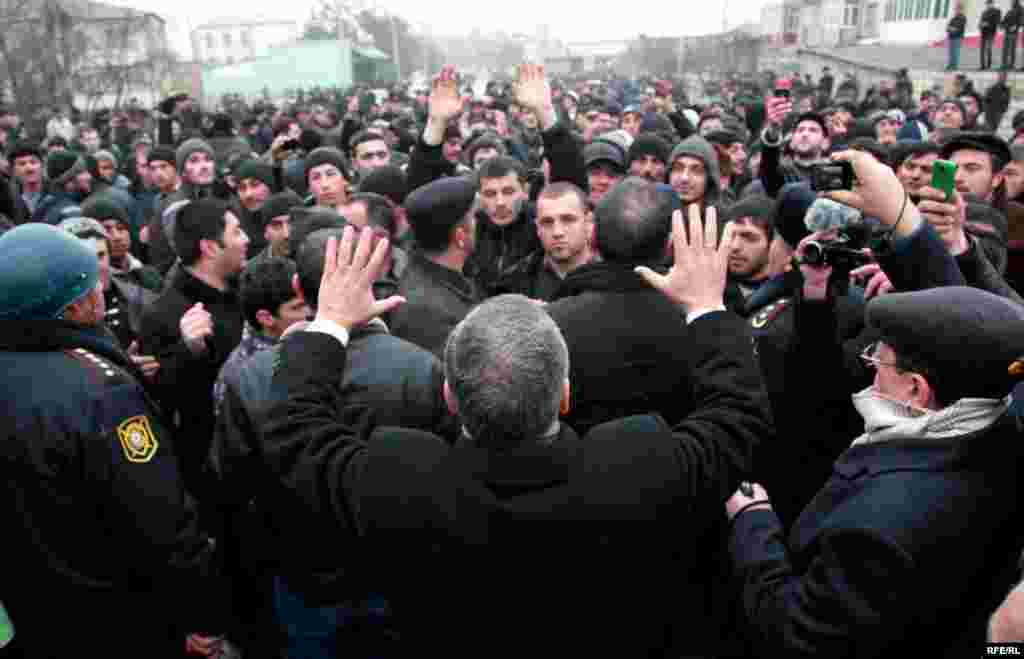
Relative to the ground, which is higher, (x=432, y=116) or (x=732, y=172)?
(x=432, y=116)

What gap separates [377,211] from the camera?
4.74 m

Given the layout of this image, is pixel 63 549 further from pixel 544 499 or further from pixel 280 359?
pixel 544 499

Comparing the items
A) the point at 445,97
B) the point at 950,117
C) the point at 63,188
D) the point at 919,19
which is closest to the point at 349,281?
the point at 445,97

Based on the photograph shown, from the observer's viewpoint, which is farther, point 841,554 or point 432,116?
point 432,116

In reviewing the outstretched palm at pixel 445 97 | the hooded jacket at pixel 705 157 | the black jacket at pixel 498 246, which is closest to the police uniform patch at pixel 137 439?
the black jacket at pixel 498 246

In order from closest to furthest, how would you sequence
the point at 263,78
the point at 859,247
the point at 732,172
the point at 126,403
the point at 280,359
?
the point at 280,359, the point at 126,403, the point at 859,247, the point at 732,172, the point at 263,78

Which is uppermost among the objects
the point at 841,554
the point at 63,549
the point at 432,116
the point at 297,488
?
the point at 432,116

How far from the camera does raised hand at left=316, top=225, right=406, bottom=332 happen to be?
6.23 ft

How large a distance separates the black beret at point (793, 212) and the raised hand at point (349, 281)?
2218mm

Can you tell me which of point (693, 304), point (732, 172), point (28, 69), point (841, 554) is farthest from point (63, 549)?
point (28, 69)

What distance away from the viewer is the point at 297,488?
1.75 m

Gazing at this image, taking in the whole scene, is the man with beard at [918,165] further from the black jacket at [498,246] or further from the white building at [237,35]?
the white building at [237,35]

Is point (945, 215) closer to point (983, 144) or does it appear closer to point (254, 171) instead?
A: point (983, 144)

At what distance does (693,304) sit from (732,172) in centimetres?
565
